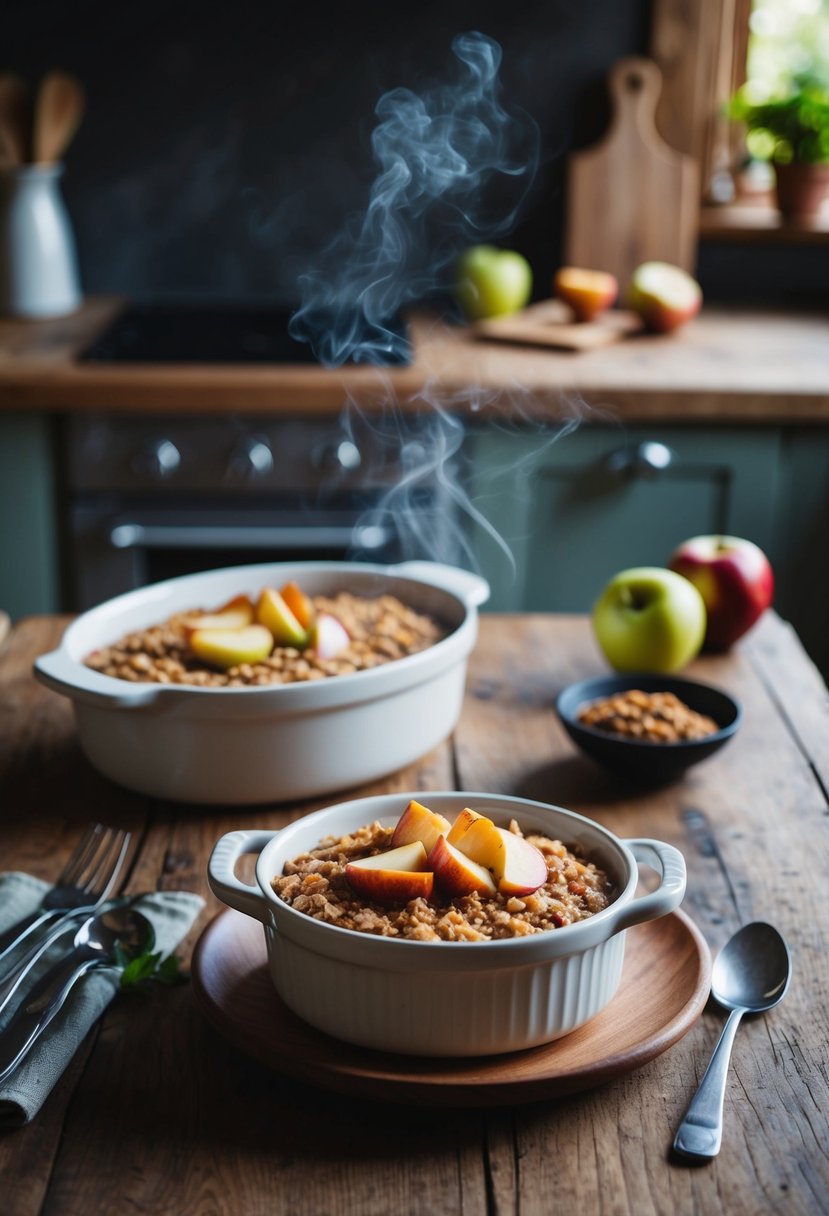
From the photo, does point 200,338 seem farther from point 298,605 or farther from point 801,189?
point 298,605

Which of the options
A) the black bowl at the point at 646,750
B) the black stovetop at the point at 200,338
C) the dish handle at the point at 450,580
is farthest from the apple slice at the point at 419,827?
the black stovetop at the point at 200,338

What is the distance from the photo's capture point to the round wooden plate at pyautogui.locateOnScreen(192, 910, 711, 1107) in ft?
2.42

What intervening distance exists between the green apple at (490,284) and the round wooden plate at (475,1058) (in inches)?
76.8

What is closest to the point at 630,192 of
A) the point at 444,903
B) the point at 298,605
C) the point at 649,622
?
the point at 649,622

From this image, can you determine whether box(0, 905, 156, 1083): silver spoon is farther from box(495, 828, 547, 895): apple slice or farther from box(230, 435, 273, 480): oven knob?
box(230, 435, 273, 480): oven knob

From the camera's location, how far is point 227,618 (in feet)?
4.05

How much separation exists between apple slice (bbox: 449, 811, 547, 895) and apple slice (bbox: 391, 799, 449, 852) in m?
0.02

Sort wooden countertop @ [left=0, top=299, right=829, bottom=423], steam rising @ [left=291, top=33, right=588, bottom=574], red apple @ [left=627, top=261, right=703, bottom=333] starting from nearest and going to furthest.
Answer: wooden countertop @ [left=0, top=299, right=829, bottom=423], red apple @ [left=627, top=261, right=703, bottom=333], steam rising @ [left=291, top=33, right=588, bottom=574]

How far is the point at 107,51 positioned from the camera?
2.82 m

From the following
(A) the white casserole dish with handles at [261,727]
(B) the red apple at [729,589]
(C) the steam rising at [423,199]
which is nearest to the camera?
(A) the white casserole dish with handles at [261,727]

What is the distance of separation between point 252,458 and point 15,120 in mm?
1006

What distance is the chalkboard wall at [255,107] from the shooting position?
2811 millimetres

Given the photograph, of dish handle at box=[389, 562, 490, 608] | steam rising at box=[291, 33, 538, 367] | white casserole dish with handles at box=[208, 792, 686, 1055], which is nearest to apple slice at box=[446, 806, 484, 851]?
white casserole dish with handles at box=[208, 792, 686, 1055]

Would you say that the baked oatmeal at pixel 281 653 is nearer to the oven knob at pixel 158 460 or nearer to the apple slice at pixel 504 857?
the apple slice at pixel 504 857
